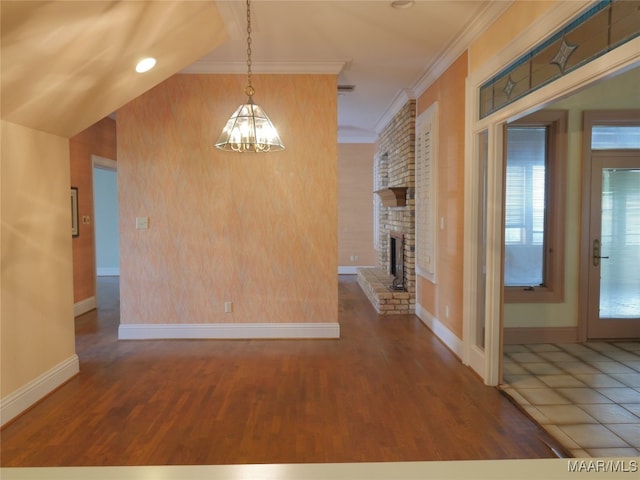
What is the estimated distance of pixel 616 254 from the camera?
461cm

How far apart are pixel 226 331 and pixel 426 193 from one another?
115 inches

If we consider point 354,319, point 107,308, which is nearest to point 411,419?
point 354,319

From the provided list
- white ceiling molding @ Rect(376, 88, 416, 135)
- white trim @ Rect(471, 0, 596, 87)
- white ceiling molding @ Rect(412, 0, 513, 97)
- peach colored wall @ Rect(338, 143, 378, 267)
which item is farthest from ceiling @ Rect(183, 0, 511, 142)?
peach colored wall @ Rect(338, 143, 378, 267)

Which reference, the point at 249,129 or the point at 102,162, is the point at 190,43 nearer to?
the point at 249,129

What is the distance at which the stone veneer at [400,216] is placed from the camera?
238 inches

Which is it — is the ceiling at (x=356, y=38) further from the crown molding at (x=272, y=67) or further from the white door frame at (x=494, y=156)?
the white door frame at (x=494, y=156)

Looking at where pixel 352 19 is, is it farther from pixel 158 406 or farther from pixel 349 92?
pixel 158 406

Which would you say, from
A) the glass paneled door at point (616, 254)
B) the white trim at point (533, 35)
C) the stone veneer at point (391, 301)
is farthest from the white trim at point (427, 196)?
the glass paneled door at point (616, 254)

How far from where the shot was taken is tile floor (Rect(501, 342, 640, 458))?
8.64 feet

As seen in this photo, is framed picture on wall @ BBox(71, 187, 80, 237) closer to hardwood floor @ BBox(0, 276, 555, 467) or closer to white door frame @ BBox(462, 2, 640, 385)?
hardwood floor @ BBox(0, 276, 555, 467)

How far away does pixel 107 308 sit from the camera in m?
6.46

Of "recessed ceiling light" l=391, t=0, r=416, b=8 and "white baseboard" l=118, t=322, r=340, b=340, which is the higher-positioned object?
"recessed ceiling light" l=391, t=0, r=416, b=8

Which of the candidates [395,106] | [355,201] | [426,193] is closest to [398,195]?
[426,193]

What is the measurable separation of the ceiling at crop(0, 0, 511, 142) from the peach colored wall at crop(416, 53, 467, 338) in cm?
25
